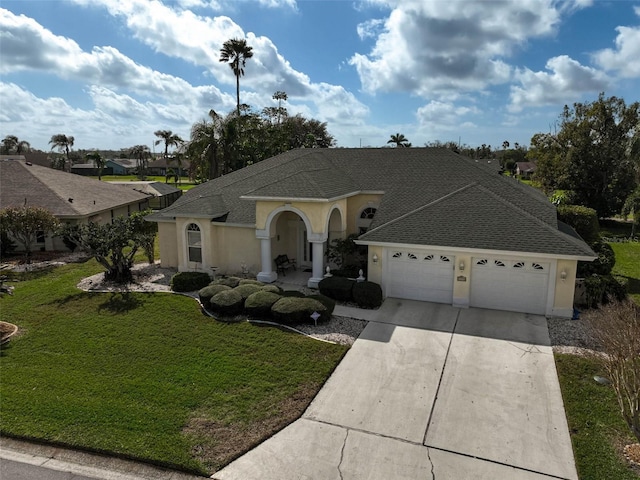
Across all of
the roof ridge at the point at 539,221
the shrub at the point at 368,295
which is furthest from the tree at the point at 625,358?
the shrub at the point at 368,295

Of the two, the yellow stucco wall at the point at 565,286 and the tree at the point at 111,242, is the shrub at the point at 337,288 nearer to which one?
the yellow stucco wall at the point at 565,286

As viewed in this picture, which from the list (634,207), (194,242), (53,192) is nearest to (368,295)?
(194,242)

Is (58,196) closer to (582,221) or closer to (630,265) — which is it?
(582,221)

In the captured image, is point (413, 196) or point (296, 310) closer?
point (296, 310)

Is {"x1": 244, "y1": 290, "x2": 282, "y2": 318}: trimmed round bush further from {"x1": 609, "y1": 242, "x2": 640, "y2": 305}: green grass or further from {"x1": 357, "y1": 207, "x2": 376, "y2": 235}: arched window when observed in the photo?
{"x1": 609, "y1": 242, "x2": 640, "y2": 305}: green grass

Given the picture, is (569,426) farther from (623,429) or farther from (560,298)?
(560,298)

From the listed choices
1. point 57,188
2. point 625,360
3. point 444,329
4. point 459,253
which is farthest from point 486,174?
point 57,188
